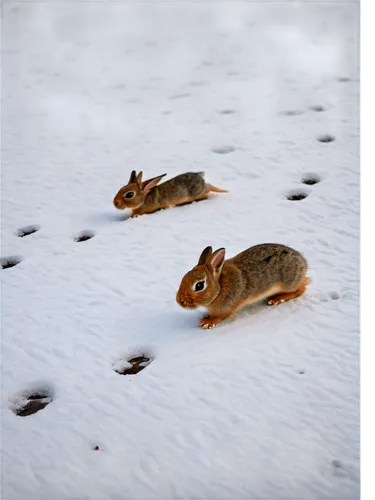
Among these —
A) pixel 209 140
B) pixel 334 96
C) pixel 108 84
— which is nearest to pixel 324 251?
pixel 209 140

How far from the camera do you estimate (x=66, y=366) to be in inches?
145

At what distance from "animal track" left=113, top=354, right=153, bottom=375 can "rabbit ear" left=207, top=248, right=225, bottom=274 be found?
68cm

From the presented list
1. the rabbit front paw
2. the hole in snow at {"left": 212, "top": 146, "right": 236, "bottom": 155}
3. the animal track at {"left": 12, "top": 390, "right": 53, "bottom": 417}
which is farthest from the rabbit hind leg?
the hole in snow at {"left": 212, "top": 146, "right": 236, "bottom": 155}

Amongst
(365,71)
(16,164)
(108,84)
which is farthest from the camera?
(108,84)

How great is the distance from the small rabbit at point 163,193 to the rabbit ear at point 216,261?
1886 mm

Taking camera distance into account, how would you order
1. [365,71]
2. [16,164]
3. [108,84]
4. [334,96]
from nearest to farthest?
[365,71] → [16,164] → [334,96] → [108,84]

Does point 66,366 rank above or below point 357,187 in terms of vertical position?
below

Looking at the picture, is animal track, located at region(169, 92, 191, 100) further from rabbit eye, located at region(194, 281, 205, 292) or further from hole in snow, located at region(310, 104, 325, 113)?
rabbit eye, located at region(194, 281, 205, 292)

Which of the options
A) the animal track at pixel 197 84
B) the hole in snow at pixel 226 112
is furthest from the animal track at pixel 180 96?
the hole in snow at pixel 226 112

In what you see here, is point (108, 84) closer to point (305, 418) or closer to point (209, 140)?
point (209, 140)

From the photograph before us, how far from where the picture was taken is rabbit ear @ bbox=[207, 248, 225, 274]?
12.2ft

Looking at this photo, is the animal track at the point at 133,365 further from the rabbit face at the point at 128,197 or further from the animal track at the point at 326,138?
the animal track at the point at 326,138

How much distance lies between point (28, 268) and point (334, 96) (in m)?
4.47

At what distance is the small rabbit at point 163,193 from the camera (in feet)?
18.0
